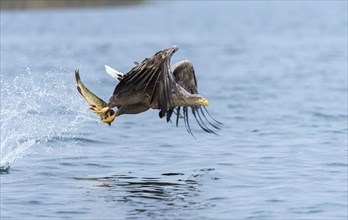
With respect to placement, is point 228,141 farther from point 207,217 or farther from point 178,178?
point 207,217

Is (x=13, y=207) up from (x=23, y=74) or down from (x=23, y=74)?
down

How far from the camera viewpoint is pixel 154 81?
10266 mm

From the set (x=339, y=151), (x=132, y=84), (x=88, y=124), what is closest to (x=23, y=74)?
(x=88, y=124)

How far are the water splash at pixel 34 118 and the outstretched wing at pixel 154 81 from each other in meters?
2.47

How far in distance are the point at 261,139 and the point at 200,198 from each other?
452 centimetres

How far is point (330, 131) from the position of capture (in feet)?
51.3

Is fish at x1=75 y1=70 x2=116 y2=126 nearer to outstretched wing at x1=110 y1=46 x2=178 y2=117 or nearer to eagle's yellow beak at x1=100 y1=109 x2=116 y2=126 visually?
eagle's yellow beak at x1=100 y1=109 x2=116 y2=126

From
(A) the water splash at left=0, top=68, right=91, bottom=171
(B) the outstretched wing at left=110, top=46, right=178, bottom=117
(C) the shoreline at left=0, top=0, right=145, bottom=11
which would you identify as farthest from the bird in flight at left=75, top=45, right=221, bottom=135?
(C) the shoreline at left=0, top=0, right=145, bottom=11

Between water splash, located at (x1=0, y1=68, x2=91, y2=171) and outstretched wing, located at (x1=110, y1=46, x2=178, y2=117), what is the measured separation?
8.10ft

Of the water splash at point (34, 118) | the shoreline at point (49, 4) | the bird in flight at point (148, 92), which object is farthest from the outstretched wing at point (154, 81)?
the shoreline at point (49, 4)

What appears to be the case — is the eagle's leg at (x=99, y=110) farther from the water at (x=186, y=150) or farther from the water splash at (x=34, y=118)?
the water splash at (x=34, y=118)

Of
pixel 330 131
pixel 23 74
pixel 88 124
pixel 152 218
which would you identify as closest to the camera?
pixel 152 218

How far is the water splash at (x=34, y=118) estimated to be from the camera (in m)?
13.8

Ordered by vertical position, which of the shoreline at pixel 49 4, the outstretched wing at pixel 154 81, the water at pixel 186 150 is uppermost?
the shoreline at pixel 49 4
